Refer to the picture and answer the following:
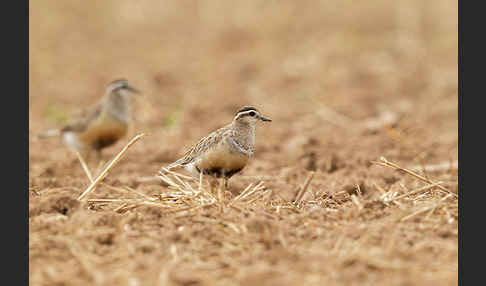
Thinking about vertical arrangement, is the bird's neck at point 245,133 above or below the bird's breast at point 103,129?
below

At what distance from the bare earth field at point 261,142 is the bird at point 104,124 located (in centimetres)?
43

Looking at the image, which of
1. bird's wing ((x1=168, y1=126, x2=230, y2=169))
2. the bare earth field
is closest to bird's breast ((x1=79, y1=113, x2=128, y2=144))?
the bare earth field

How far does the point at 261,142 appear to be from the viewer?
396 inches

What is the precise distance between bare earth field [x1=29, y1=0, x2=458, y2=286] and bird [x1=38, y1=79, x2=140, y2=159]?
1.41 ft

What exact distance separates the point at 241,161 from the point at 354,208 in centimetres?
124

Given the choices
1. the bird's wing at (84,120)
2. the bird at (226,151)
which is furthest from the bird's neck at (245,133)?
the bird's wing at (84,120)

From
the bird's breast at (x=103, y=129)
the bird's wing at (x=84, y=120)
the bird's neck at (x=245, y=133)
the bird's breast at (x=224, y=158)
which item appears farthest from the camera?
the bird's wing at (x=84, y=120)

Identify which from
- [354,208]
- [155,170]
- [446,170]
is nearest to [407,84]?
[446,170]

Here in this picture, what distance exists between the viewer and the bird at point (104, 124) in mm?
9367

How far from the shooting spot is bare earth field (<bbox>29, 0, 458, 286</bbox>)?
455 centimetres

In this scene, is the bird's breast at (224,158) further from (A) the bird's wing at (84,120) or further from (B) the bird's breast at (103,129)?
(A) the bird's wing at (84,120)

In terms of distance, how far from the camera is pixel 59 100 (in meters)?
13.2

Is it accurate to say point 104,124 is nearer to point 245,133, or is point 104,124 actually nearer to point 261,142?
point 261,142

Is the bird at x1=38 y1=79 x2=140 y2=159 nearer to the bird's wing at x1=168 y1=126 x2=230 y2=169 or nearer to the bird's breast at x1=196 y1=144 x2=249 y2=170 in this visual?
the bird's wing at x1=168 y1=126 x2=230 y2=169
